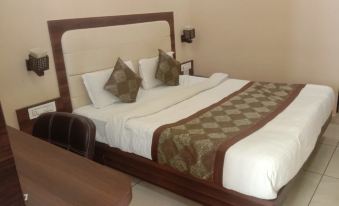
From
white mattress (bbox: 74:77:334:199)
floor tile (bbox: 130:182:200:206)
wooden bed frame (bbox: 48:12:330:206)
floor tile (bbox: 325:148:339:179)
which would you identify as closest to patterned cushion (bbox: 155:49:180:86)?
white mattress (bbox: 74:77:334:199)

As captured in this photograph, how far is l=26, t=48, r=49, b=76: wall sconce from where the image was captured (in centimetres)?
235

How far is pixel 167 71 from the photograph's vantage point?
3324 mm

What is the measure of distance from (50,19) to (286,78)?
274 cm

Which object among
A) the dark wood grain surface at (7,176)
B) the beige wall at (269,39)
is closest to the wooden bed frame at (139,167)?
the beige wall at (269,39)

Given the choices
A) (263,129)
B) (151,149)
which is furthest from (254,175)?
(151,149)

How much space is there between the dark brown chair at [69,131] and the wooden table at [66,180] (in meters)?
0.27

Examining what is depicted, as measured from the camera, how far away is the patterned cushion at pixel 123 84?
2799 mm

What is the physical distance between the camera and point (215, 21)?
4.01m

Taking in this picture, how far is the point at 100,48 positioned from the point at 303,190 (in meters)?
2.24

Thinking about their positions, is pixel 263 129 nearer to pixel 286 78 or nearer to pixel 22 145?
pixel 22 145

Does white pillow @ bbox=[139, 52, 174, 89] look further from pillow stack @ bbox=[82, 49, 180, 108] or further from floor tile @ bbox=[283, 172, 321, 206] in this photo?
floor tile @ bbox=[283, 172, 321, 206]

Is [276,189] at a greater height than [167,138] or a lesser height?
lesser

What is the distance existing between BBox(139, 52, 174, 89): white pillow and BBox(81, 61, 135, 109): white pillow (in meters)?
0.53

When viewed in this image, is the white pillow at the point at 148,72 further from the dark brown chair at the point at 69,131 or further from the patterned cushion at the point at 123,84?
the dark brown chair at the point at 69,131
